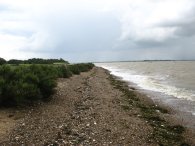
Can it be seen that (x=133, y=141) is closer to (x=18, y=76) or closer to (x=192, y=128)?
(x=192, y=128)

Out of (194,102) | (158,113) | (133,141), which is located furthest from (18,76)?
(194,102)

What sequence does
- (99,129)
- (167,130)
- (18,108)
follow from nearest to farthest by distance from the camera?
(99,129) → (167,130) → (18,108)

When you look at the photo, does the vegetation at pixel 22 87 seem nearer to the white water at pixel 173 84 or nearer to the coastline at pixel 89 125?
the coastline at pixel 89 125

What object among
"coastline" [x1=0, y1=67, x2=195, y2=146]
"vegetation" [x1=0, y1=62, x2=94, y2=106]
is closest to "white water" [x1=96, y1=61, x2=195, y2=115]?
"coastline" [x1=0, y1=67, x2=195, y2=146]

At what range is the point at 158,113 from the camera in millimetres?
20641

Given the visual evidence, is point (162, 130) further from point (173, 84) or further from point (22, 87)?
point (173, 84)

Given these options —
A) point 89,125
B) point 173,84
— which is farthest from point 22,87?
point 173,84

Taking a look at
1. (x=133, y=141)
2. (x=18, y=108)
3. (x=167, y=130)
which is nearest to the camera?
(x=133, y=141)

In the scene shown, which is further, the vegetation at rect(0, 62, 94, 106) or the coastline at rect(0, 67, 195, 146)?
the vegetation at rect(0, 62, 94, 106)

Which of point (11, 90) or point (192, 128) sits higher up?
point (11, 90)

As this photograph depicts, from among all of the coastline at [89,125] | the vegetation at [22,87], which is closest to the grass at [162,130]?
the coastline at [89,125]

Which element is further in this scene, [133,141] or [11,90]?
[11,90]

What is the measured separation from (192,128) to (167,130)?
156 cm

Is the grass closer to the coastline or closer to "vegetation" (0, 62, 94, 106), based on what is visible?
the coastline
